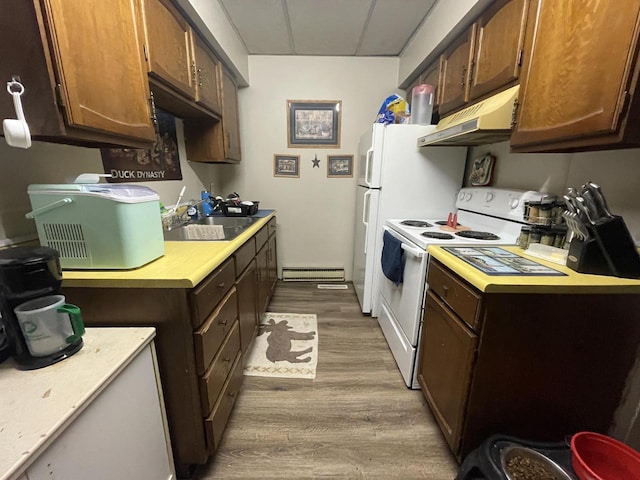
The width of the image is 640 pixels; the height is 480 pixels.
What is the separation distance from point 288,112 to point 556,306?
2.72 m

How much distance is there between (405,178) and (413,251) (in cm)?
85

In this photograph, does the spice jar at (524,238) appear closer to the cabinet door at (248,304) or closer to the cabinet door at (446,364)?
the cabinet door at (446,364)

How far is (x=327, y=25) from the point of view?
7.09ft

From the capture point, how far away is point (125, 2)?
3.57 ft

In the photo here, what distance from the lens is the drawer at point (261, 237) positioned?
194cm

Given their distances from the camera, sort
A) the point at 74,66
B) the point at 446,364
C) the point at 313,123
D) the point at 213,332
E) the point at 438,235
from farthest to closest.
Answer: the point at 313,123 < the point at 438,235 < the point at 446,364 < the point at 213,332 < the point at 74,66

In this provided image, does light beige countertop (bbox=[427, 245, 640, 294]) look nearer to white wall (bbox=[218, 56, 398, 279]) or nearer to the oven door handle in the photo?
the oven door handle

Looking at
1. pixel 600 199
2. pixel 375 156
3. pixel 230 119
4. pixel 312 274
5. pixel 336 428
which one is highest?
pixel 230 119

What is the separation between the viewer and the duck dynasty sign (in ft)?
4.92

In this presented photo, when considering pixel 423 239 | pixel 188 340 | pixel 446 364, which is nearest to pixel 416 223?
pixel 423 239

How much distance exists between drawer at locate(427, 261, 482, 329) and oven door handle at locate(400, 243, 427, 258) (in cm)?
7

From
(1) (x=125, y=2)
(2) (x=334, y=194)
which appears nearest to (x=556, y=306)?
(1) (x=125, y=2)

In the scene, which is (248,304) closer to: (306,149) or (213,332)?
(213,332)

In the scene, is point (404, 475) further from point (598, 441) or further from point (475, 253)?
point (475, 253)
